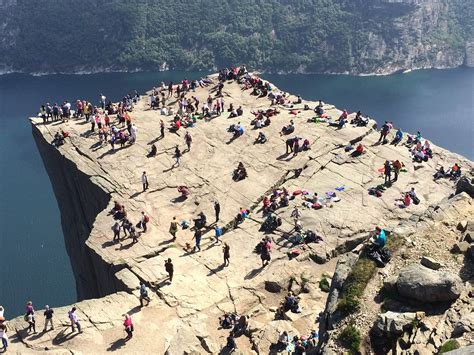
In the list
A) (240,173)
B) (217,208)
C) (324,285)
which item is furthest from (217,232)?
(240,173)

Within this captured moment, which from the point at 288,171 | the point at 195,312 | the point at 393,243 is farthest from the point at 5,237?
the point at 393,243

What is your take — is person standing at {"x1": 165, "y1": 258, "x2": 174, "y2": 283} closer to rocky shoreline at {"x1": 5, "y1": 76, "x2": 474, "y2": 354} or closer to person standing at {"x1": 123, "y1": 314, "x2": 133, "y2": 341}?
rocky shoreline at {"x1": 5, "y1": 76, "x2": 474, "y2": 354}

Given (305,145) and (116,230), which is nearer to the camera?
(116,230)

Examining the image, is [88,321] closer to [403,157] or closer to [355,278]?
[355,278]

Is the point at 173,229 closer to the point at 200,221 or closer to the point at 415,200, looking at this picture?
the point at 200,221

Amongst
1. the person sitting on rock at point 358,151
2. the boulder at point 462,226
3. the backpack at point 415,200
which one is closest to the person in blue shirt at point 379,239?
the boulder at point 462,226

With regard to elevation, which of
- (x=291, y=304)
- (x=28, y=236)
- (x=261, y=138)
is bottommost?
(x=28, y=236)

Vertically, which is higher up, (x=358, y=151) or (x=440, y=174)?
(x=358, y=151)

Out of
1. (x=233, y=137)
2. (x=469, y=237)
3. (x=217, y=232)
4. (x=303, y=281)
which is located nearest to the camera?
(x=469, y=237)
